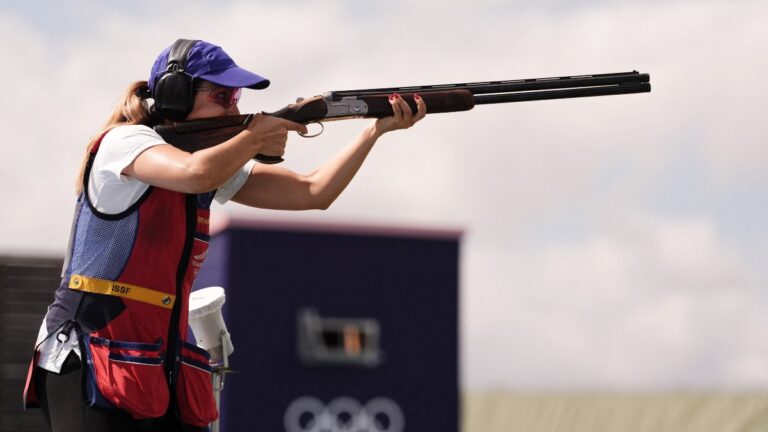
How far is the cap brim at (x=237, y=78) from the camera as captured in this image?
4.93 m

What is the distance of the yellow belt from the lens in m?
4.79

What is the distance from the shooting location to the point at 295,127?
5422 millimetres

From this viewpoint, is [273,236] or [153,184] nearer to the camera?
[153,184]

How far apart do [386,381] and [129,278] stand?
13.0 meters

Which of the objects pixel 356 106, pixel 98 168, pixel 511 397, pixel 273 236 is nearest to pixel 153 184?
pixel 98 168

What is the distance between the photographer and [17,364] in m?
10.7

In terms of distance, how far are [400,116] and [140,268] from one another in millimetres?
1510

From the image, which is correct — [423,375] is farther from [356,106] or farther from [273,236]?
[356,106]

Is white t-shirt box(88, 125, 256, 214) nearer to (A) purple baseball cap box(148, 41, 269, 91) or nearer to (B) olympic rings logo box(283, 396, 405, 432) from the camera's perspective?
(A) purple baseball cap box(148, 41, 269, 91)

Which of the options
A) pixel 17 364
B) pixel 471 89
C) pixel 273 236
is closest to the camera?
pixel 471 89

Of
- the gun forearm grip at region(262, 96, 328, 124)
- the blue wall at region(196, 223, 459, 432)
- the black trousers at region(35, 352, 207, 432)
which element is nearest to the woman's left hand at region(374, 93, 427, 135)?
the gun forearm grip at region(262, 96, 328, 124)

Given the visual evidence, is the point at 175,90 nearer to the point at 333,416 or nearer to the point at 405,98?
→ the point at 405,98

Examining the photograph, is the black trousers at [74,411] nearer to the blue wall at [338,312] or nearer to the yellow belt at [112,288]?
the yellow belt at [112,288]

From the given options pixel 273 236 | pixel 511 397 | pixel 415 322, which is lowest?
pixel 511 397
